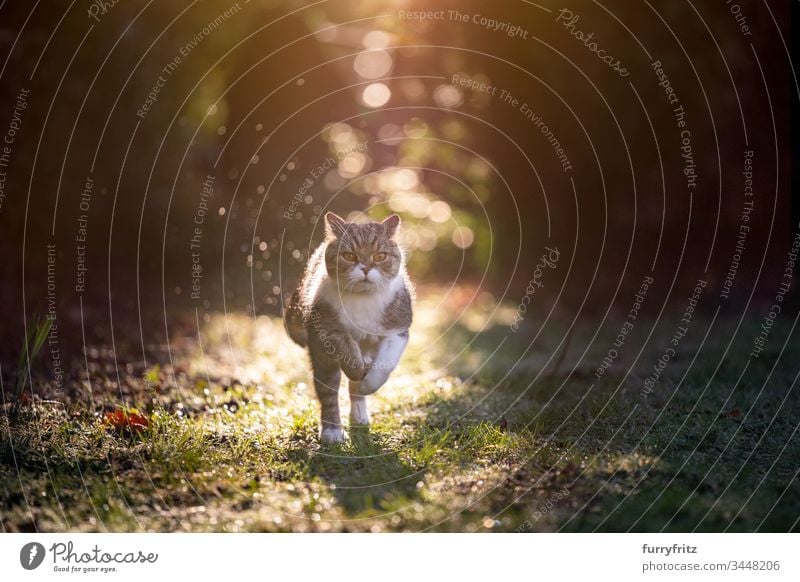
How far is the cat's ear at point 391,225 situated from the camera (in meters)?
5.58

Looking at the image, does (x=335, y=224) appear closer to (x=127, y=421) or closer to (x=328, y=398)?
(x=328, y=398)

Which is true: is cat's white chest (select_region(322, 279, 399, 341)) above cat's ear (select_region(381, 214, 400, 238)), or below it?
below

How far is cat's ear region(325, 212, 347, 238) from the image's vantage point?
5.61 meters

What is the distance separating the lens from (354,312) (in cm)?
565

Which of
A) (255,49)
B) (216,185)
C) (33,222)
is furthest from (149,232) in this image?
(255,49)

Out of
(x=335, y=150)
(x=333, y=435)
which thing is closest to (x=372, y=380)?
(x=333, y=435)

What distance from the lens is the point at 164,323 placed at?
9.99 m

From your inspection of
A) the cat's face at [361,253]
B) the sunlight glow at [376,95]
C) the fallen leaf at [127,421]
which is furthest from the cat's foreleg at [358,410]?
the sunlight glow at [376,95]

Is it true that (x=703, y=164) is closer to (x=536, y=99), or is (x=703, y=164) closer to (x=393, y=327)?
(x=536, y=99)

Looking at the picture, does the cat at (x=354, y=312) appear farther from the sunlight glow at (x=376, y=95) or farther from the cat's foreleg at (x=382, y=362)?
the sunlight glow at (x=376, y=95)
